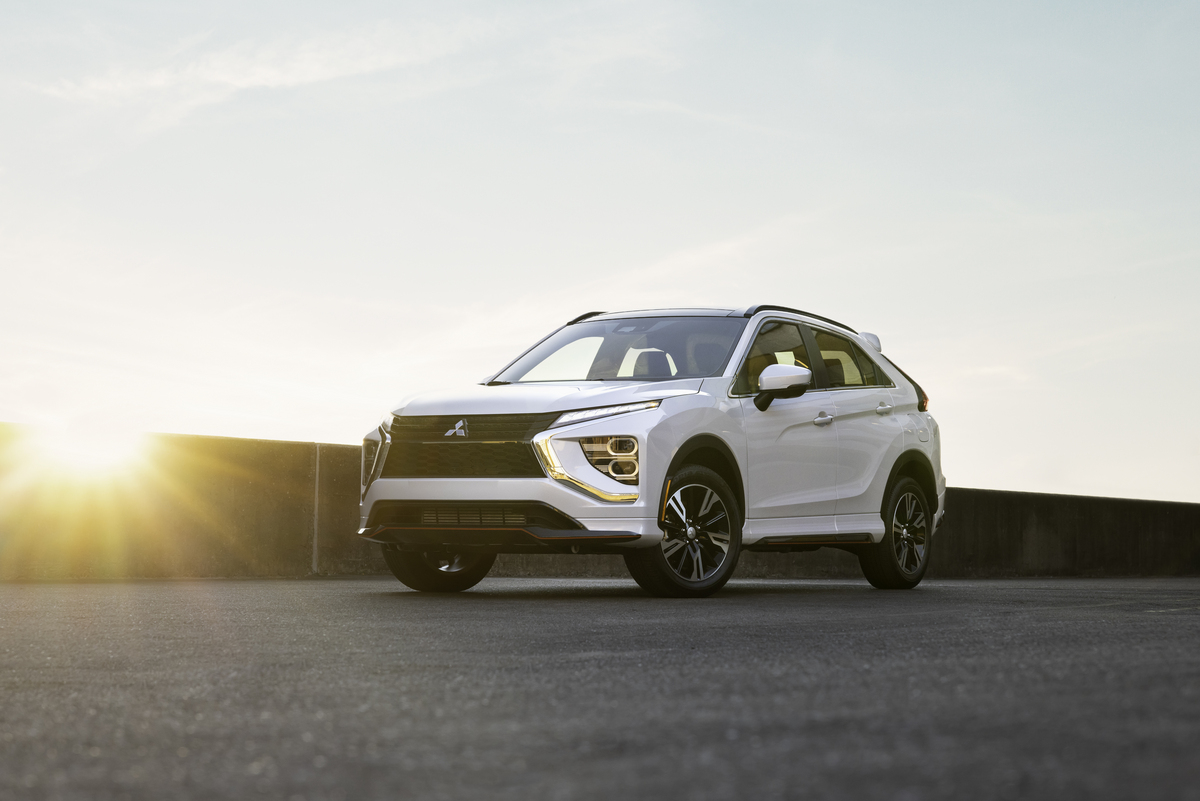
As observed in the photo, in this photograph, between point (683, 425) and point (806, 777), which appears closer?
point (806, 777)

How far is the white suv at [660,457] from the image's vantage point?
7590mm

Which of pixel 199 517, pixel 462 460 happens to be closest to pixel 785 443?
pixel 462 460

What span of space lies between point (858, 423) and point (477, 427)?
9.54 feet

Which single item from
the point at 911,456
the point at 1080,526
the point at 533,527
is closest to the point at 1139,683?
the point at 533,527

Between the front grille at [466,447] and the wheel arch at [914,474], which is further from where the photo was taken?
the wheel arch at [914,474]

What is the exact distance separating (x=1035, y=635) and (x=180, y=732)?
3191 mm

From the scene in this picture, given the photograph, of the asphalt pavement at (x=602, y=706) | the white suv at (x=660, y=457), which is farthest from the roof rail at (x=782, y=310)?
the asphalt pavement at (x=602, y=706)

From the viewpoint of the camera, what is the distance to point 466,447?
25.5 ft

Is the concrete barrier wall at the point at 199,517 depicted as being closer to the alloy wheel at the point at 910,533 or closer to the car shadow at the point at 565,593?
the car shadow at the point at 565,593

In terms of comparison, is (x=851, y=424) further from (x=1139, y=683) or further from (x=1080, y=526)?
(x=1080, y=526)

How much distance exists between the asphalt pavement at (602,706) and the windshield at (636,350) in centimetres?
260

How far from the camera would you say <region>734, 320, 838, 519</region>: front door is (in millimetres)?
8453

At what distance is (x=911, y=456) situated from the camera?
10070 mm

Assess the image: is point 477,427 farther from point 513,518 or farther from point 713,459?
point 713,459
